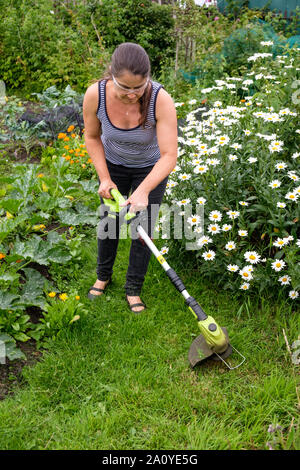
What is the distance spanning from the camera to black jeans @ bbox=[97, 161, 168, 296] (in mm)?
2439

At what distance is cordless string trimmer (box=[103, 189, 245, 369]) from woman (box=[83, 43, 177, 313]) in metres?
0.07

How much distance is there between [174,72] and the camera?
550 centimetres

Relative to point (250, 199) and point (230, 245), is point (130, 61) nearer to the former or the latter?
point (250, 199)

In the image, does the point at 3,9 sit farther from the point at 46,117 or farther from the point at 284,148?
the point at 284,148

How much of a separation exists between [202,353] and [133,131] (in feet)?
3.74

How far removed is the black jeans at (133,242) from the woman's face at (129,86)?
46 centimetres

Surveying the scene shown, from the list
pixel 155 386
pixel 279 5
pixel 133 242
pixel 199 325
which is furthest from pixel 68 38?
pixel 155 386

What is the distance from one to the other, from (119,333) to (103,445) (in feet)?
2.27

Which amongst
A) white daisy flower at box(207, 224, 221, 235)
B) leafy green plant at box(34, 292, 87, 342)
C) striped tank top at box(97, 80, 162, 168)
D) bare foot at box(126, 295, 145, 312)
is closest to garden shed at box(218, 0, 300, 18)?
white daisy flower at box(207, 224, 221, 235)

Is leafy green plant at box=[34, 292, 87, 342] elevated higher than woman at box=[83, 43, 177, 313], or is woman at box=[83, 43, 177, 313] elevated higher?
woman at box=[83, 43, 177, 313]

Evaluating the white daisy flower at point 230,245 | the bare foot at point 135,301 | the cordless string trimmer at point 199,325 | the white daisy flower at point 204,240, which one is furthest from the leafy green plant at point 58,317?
the white daisy flower at point 230,245

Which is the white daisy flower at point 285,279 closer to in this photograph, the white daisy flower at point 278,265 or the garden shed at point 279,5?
the white daisy flower at point 278,265

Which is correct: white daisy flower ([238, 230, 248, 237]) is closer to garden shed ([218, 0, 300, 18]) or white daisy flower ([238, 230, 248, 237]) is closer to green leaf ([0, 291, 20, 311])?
green leaf ([0, 291, 20, 311])

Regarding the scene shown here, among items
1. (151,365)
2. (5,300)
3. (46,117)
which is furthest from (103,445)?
(46,117)
